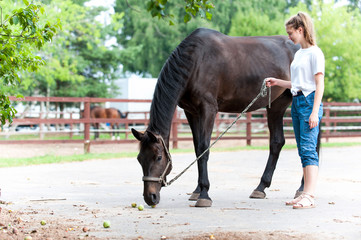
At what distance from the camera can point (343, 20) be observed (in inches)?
1197

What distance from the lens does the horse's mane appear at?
5.21m

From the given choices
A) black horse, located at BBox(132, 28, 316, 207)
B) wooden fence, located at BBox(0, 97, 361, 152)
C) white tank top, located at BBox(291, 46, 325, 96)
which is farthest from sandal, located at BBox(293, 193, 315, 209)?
wooden fence, located at BBox(0, 97, 361, 152)

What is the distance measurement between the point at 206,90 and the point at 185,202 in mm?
1311

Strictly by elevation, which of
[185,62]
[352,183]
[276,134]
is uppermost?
[185,62]

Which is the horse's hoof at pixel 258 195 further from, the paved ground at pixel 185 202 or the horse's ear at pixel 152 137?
the horse's ear at pixel 152 137

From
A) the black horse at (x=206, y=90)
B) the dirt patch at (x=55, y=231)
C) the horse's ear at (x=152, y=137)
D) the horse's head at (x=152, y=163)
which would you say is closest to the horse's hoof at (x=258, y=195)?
the black horse at (x=206, y=90)

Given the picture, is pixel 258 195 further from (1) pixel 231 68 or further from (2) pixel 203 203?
(1) pixel 231 68

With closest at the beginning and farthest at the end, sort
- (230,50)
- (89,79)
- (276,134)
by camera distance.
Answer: (230,50) < (276,134) < (89,79)

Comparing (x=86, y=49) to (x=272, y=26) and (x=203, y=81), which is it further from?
(x=203, y=81)

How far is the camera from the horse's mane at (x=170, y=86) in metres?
5.21

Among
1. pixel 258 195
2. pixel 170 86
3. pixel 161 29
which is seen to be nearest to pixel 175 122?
pixel 258 195

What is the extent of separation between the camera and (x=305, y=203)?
Result: 504 centimetres

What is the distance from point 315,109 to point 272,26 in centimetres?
2809

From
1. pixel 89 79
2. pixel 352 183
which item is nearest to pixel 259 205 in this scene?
pixel 352 183
